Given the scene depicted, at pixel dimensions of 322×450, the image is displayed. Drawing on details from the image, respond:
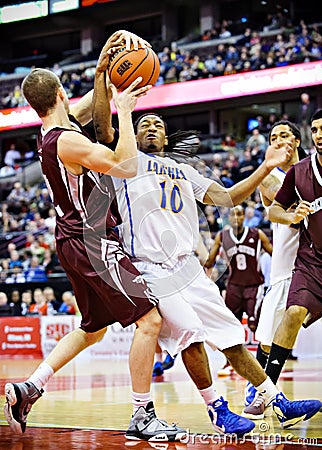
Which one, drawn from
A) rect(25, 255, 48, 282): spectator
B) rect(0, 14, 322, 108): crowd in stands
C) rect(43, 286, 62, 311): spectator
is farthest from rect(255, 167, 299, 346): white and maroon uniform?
rect(0, 14, 322, 108): crowd in stands

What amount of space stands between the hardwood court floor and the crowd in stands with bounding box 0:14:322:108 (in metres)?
12.9

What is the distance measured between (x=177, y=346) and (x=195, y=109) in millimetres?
21376

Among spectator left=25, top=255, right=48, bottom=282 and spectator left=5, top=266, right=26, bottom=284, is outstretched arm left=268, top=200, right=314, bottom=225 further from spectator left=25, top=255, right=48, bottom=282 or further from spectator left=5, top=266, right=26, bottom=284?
spectator left=5, top=266, right=26, bottom=284

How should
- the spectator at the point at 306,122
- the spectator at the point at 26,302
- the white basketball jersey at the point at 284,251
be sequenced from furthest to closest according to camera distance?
1. the spectator at the point at 306,122
2. the spectator at the point at 26,302
3. the white basketball jersey at the point at 284,251

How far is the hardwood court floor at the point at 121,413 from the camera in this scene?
3.81 metres

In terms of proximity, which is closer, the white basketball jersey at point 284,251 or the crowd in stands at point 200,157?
the white basketball jersey at point 284,251

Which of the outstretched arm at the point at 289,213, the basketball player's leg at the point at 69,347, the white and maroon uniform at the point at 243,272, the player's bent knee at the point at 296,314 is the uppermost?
the outstretched arm at the point at 289,213

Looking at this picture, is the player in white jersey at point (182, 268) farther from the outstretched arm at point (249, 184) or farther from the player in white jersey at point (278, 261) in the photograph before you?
the player in white jersey at point (278, 261)

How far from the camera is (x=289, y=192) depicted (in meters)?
4.96

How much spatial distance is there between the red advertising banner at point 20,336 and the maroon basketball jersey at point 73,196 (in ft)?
32.0

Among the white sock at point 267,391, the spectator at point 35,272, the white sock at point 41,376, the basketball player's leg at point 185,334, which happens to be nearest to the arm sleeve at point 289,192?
the basketball player's leg at point 185,334

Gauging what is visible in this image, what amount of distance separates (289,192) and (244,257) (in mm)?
5123

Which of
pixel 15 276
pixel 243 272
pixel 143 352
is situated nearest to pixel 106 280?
pixel 143 352

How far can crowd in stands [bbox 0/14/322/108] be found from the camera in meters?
20.5
